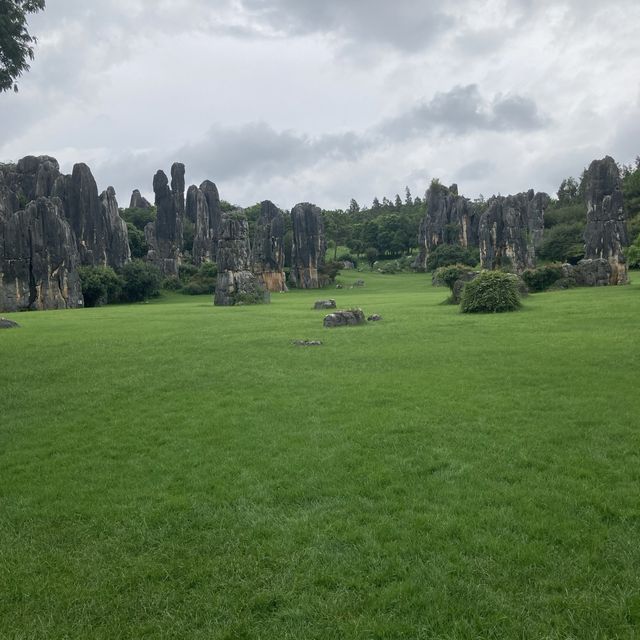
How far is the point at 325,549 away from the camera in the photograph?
6934mm

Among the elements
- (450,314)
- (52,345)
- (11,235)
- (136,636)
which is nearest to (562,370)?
(136,636)

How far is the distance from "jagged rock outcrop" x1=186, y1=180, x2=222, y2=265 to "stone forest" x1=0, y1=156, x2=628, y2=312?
207 millimetres

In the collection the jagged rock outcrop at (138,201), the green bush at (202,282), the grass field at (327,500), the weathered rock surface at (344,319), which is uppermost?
the jagged rock outcrop at (138,201)

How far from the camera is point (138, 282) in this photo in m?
65.3

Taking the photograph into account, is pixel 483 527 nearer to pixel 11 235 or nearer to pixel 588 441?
pixel 588 441

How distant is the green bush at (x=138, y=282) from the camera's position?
65.4 meters

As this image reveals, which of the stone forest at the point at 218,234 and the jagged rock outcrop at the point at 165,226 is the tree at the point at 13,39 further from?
the jagged rock outcrop at the point at 165,226

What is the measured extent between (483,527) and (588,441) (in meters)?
3.90

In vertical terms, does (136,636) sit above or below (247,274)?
below

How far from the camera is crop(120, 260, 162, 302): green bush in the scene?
214ft

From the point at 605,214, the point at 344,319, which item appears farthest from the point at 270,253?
the point at 344,319

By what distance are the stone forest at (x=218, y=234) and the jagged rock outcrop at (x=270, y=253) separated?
0.15m

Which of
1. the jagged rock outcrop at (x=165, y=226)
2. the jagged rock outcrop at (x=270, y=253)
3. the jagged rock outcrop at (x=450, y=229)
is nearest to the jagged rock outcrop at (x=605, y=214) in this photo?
the jagged rock outcrop at (x=270, y=253)

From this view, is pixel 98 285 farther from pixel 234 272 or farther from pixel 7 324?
pixel 7 324
